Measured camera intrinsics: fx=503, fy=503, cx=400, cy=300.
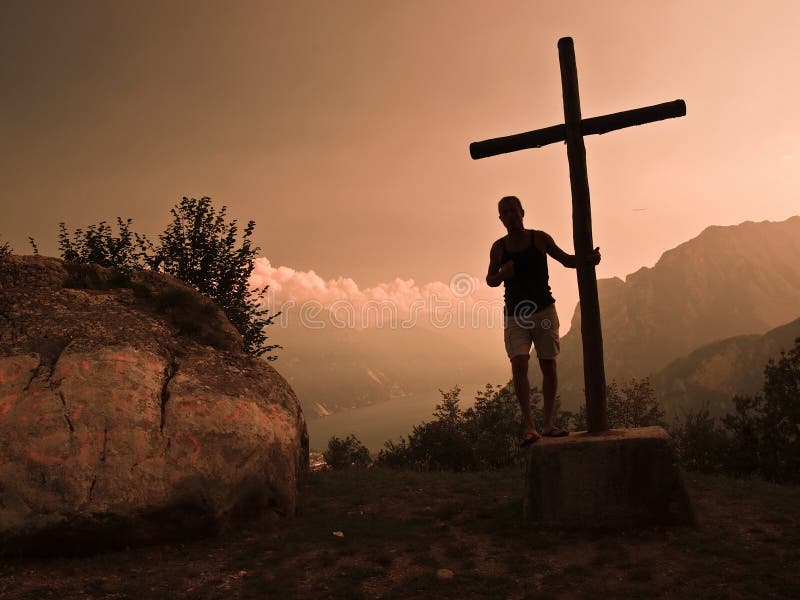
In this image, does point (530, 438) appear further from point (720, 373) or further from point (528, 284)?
point (720, 373)

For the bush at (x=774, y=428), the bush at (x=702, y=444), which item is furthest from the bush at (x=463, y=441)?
the bush at (x=774, y=428)

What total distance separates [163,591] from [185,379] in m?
3.36

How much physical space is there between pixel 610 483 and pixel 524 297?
2.62 m

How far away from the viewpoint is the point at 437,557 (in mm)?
6164

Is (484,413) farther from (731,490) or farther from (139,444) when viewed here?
(139,444)

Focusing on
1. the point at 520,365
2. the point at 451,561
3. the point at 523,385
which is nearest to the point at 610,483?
the point at 523,385

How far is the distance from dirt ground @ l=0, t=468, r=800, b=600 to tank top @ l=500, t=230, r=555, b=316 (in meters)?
2.97

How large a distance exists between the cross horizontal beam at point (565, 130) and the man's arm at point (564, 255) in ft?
4.97

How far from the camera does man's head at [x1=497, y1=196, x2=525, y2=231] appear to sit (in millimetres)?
6879

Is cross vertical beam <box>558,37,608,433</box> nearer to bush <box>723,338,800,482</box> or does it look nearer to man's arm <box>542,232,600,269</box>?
man's arm <box>542,232,600,269</box>

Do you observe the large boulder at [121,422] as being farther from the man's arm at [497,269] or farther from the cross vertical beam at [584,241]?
the cross vertical beam at [584,241]

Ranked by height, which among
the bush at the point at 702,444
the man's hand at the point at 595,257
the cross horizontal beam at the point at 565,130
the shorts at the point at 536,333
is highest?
the cross horizontal beam at the point at 565,130

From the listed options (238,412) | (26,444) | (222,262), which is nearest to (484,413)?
(222,262)

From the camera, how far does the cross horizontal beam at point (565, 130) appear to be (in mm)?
7090
